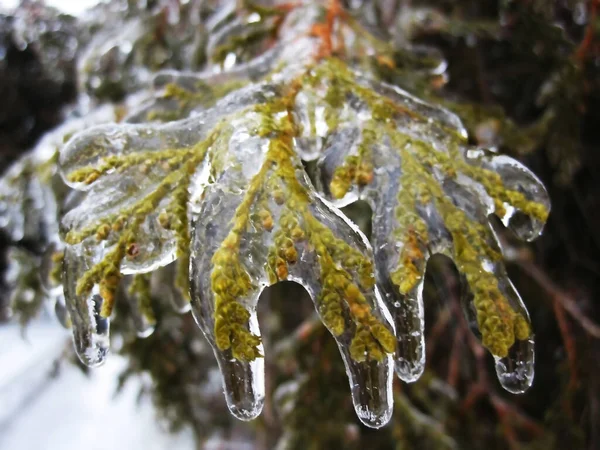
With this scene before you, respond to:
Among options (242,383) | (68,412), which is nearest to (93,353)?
(242,383)

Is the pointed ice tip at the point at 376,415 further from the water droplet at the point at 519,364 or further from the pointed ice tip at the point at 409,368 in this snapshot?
the water droplet at the point at 519,364

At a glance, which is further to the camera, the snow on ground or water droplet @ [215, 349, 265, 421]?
the snow on ground

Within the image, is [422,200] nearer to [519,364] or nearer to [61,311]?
[519,364]

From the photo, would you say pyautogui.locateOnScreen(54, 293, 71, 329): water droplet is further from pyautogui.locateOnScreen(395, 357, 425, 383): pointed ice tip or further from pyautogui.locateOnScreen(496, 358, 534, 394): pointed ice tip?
pyautogui.locateOnScreen(496, 358, 534, 394): pointed ice tip

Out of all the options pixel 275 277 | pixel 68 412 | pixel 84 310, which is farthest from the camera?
pixel 68 412

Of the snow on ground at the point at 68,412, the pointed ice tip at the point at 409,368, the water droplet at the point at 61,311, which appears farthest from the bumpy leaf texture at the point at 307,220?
the snow on ground at the point at 68,412

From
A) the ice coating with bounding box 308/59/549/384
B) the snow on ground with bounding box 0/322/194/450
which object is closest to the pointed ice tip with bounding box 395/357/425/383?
the ice coating with bounding box 308/59/549/384

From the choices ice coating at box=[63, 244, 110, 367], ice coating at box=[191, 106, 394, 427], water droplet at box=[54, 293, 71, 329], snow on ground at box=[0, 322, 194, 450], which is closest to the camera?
ice coating at box=[191, 106, 394, 427]

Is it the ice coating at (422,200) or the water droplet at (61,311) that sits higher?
the ice coating at (422,200)

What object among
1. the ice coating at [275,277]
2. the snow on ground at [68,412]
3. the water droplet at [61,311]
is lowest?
the snow on ground at [68,412]

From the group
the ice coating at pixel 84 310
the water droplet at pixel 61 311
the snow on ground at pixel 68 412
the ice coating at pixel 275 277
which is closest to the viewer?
the ice coating at pixel 275 277
